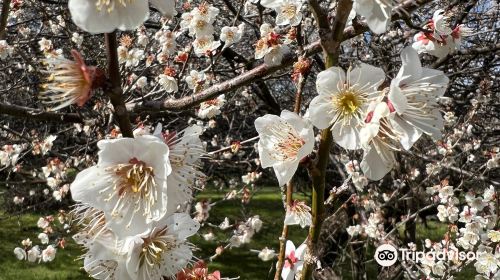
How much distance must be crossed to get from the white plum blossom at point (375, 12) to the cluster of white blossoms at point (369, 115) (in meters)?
0.11

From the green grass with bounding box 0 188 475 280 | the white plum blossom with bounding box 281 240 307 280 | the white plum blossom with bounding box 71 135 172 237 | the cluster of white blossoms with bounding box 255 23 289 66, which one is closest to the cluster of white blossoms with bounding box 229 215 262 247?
the green grass with bounding box 0 188 475 280

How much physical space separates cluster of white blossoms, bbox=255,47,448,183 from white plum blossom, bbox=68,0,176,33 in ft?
1.14

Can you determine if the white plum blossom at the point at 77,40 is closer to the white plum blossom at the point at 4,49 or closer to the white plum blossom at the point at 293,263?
the white plum blossom at the point at 4,49

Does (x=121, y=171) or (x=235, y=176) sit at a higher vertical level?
(x=121, y=171)

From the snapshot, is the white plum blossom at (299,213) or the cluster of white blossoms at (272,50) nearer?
the white plum blossom at (299,213)

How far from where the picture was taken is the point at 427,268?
401 centimetres

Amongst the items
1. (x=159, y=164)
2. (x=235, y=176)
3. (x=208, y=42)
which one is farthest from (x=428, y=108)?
(x=235, y=176)

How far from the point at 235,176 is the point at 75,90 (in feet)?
26.3

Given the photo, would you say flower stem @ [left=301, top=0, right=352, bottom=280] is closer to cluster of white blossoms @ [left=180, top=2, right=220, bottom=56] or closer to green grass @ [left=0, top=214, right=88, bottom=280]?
cluster of white blossoms @ [left=180, top=2, right=220, bottom=56]

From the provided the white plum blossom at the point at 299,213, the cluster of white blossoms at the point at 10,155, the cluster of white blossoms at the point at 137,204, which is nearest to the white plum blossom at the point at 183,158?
the cluster of white blossoms at the point at 137,204

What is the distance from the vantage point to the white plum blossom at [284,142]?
1.11 meters

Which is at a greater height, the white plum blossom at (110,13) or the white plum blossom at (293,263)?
the white plum blossom at (110,13)

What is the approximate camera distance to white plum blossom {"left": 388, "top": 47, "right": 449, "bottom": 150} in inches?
41.1

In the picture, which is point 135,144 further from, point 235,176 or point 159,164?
point 235,176
